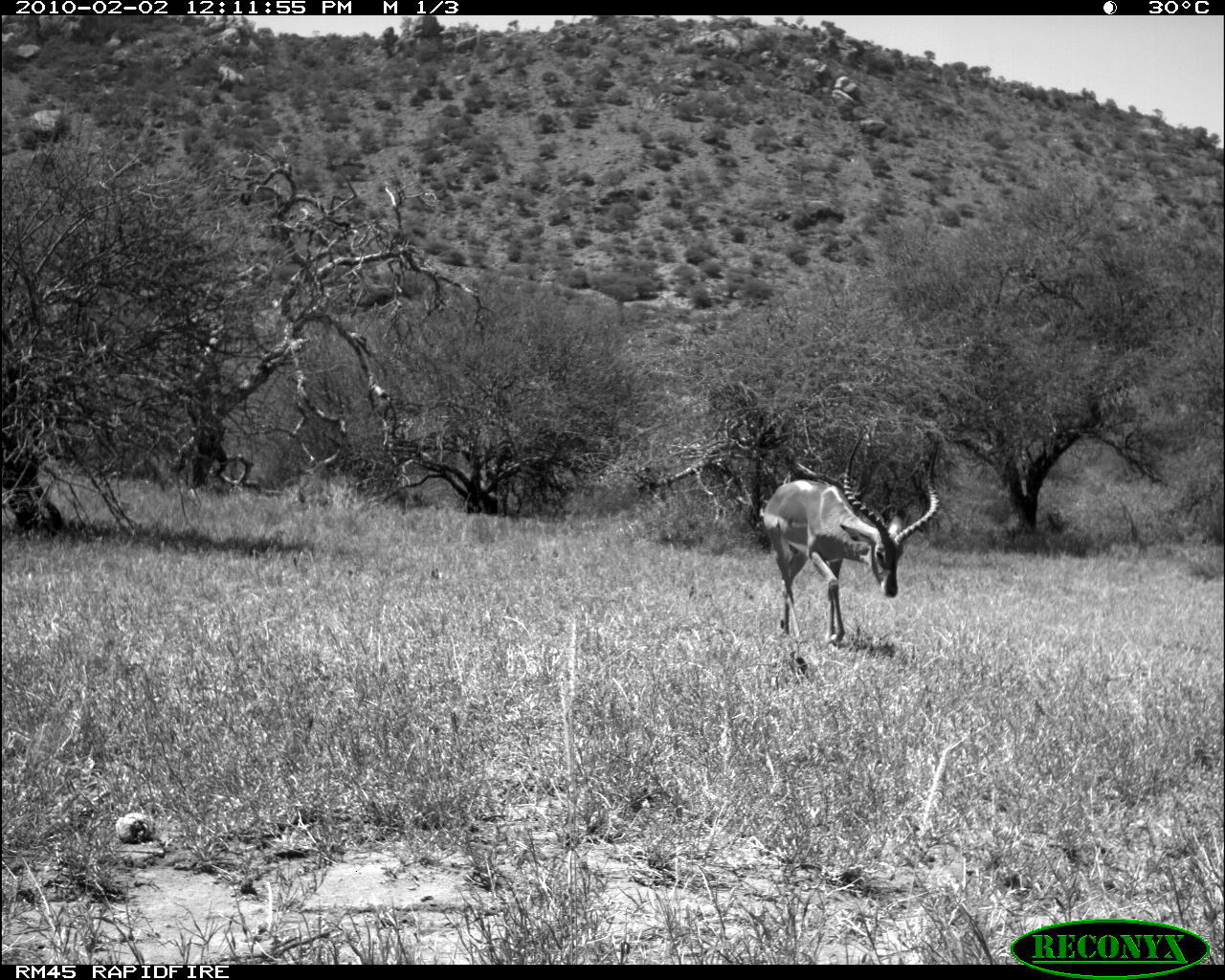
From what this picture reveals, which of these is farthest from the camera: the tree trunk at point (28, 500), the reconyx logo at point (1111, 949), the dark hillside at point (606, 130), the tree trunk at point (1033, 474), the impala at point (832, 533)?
the tree trunk at point (1033, 474)

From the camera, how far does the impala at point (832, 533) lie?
23.4 ft

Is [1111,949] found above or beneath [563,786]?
above

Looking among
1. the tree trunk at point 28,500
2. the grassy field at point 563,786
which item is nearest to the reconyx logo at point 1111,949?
the grassy field at point 563,786

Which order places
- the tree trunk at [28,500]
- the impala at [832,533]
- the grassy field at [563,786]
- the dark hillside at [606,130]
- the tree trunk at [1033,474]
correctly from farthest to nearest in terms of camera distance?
the tree trunk at [1033,474]
the dark hillside at [606,130]
the tree trunk at [28,500]
the impala at [832,533]
the grassy field at [563,786]

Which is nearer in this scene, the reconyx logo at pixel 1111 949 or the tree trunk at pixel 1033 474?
the reconyx logo at pixel 1111 949

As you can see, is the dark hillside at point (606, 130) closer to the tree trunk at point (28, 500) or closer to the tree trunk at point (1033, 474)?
the tree trunk at point (1033, 474)

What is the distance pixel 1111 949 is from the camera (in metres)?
0.95

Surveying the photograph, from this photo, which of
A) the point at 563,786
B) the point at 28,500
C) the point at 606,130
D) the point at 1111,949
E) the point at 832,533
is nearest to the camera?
the point at 1111,949

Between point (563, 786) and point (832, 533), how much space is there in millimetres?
4444

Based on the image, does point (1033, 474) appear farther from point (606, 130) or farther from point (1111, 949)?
point (1111, 949)

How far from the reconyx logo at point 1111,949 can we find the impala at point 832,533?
610 cm

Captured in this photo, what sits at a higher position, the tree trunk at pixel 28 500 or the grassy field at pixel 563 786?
the grassy field at pixel 563 786

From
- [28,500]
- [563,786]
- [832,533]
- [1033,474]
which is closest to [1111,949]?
[563,786]

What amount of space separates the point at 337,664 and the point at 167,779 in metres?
1.55
